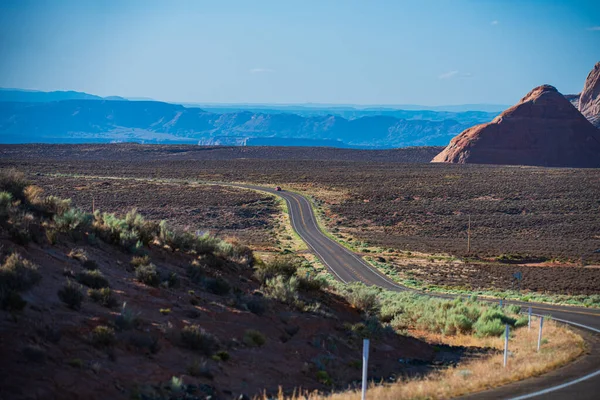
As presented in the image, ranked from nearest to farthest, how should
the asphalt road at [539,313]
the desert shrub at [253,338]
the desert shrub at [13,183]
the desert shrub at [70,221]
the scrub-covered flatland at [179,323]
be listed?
the scrub-covered flatland at [179,323] → the asphalt road at [539,313] → the desert shrub at [253,338] → the desert shrub at [70,221] → the desert shrub at [13,183]

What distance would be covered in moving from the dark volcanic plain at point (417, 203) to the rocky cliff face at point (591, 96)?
261 ft

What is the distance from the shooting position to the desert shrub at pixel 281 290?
57.6 feet

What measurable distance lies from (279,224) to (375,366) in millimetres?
53985

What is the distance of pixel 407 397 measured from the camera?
→ 11211 millimetres

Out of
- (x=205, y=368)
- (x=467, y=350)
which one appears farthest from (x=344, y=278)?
(x=205, y=368)

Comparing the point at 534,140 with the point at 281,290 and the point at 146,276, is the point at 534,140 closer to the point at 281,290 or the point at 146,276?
the point at 281,290

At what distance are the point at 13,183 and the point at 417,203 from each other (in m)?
69.0

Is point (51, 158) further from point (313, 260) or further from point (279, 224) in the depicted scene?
point (313, 260)

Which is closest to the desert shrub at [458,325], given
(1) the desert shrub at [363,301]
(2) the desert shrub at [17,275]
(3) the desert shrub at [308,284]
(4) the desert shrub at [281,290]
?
(1) the desert shrub at [363,301]

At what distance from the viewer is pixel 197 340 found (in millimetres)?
12672

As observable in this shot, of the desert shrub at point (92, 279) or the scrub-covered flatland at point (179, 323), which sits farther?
the desert shrub at point (92, 279)

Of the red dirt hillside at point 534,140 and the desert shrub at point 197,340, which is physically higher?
the red dirt hillside at point 534,140

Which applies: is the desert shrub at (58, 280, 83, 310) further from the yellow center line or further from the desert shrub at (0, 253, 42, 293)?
the yellow center line

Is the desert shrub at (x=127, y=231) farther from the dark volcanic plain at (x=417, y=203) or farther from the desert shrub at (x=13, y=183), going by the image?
the dark volcanic plain at (x=417, y=203)
